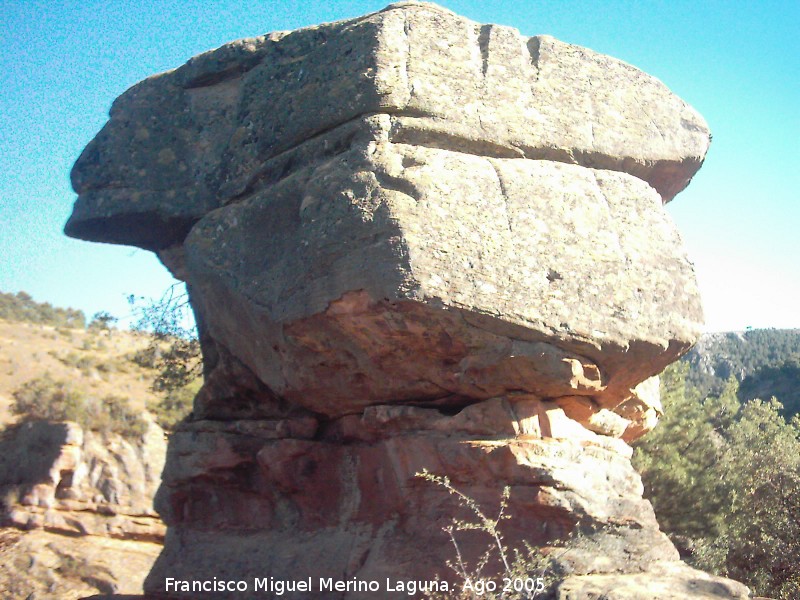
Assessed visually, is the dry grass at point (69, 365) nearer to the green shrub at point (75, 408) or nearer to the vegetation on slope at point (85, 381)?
the vegetation on slope at point (85, 381)

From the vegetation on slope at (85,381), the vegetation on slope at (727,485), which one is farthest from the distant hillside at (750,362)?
the vegetation on slope at (85,381)

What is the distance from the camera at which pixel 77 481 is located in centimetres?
1527

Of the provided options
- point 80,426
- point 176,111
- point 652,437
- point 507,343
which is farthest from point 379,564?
point 80,426

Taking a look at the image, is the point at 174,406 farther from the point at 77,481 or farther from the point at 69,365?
the point at 77,481

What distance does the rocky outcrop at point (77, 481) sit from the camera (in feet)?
47.7

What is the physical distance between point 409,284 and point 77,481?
40.1 feet

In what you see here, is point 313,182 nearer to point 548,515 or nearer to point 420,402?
point 420,402

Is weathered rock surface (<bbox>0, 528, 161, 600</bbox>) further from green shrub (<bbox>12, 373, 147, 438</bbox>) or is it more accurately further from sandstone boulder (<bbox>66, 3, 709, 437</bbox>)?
sandstone boulder (<bbox>66, 3, 709, 437</bbox>)

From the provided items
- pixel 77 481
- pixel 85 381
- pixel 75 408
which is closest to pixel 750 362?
pixel 85 381

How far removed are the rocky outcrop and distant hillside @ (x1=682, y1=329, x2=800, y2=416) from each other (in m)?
19.0

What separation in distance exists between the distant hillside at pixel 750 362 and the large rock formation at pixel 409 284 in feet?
68.8

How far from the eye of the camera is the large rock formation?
569cm

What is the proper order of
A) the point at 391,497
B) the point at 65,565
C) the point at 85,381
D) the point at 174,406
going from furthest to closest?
the point at 85,381
the point at 174,406
the point at 65,565
the point at 391,497

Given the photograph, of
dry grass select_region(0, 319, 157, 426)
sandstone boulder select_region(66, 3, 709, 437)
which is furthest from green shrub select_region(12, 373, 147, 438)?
sandstone boulder select_region(66, 3, 709, 437)
